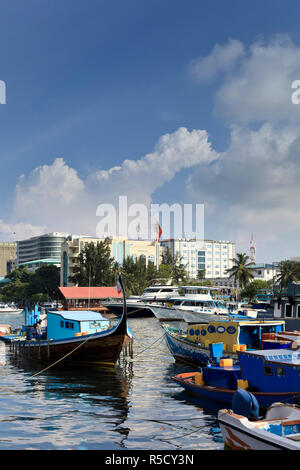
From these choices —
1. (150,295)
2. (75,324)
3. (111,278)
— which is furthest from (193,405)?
(111,278)

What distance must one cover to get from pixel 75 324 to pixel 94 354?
319 centimetres

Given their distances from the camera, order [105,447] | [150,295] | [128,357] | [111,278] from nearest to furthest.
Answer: [105,447] → [128,357] → [150,295] → [111,278]

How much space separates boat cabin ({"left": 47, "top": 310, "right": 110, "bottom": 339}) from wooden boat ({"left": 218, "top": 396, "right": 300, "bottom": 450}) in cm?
2114

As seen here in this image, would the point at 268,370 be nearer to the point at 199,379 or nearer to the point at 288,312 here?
the point at 199,379

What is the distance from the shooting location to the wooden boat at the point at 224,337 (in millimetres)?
26812

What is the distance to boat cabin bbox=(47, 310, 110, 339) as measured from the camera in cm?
3316

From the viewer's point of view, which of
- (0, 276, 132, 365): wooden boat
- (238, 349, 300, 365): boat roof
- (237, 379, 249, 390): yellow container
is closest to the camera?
(238, 349, 300, 365): boat roof

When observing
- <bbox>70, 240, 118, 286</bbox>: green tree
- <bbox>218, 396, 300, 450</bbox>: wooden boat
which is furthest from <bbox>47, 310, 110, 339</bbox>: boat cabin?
<bbox>70, 240, 118, 286</bbox>: green tree

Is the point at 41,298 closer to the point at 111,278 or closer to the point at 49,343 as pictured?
the point at 111,278

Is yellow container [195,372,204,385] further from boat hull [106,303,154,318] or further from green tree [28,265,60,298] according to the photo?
green tree [28,265,60,298]

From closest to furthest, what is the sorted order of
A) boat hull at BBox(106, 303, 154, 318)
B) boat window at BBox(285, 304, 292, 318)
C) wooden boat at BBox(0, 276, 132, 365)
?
wooden boat at BBox(0, 276, 132, 365), boat window at BBox(285, 304, 292, 318), boat hull at BBox(106, 303, 154, 318)

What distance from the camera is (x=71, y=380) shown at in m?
27.1

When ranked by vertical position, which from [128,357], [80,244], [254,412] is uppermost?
[80,244]

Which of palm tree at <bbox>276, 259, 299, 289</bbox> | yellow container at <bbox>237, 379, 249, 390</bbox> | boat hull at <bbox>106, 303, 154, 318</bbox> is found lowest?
boat hull at <bbox>106, 303, 154, 318</bbox>
